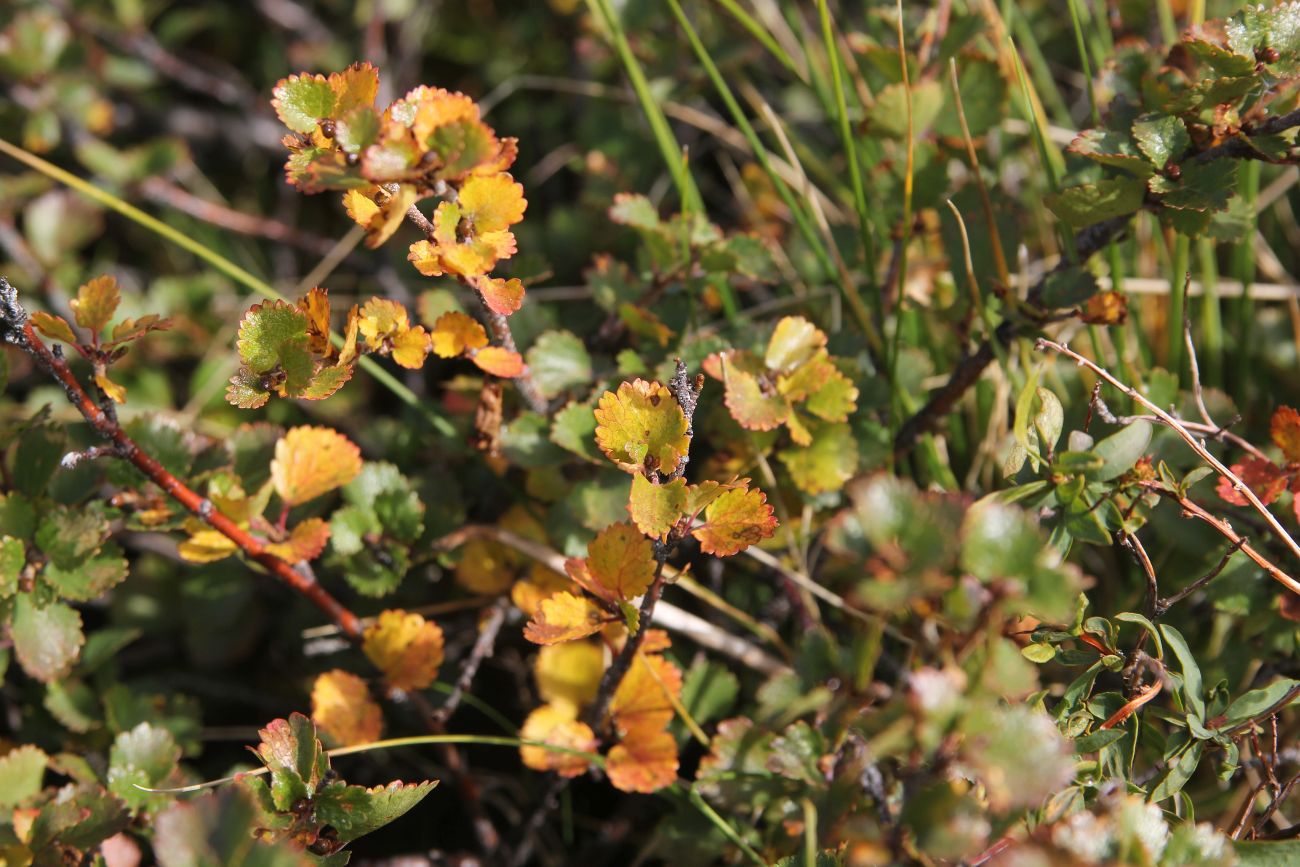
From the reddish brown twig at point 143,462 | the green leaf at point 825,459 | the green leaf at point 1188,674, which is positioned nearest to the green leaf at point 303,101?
the reddish brown twig at point 143,462

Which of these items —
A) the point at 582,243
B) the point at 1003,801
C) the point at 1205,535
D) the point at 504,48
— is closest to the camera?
the point at 1003,801

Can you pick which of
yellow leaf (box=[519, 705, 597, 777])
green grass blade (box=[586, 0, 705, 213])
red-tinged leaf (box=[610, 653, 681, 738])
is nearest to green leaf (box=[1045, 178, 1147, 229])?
green grass blade (box=[586, 0, 705, 213])

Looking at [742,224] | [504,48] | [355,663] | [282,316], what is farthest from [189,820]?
[504,48]

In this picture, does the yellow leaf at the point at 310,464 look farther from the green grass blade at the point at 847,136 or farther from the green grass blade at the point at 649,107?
the green grass blade at the point at 847,136

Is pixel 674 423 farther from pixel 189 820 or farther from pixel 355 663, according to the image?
pixel 355 663

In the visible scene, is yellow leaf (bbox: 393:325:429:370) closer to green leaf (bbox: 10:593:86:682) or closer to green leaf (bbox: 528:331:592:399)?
green leaf (bbox: 528:331:592:399)

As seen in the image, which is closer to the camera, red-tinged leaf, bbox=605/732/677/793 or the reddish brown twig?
the reddish brown twig
